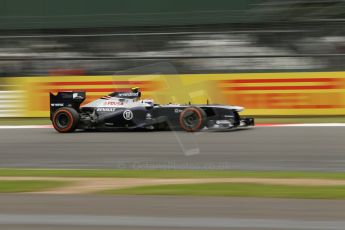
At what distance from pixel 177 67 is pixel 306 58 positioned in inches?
165

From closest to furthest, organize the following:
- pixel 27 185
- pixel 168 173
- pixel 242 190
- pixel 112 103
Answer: pixel 242 190
pixel 27 185
pixel 168 173
pixel 112 103

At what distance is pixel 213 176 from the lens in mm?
8516

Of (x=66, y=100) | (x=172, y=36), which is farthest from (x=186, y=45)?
(x=66, y=100)

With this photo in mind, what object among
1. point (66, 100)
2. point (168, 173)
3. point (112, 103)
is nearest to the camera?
point (168, 173)

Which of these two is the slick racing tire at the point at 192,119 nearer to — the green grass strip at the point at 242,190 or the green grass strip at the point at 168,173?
the green grass strip at the point at 168,173

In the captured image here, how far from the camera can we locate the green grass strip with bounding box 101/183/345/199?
6.68 m

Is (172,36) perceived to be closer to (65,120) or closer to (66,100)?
(66,100)

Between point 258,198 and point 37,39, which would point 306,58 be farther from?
point 258,198

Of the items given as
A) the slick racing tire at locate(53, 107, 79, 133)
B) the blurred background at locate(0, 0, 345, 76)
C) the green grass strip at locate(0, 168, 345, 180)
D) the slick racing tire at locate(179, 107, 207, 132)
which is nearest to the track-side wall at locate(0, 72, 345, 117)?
the blurred background at locate(0, 0, 345, 76)

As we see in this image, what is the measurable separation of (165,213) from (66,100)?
33.4 feet

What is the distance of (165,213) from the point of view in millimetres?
5797

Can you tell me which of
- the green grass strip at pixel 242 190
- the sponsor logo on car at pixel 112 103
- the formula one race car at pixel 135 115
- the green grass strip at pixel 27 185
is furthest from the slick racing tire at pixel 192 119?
the green grass strip at pixel 242 190

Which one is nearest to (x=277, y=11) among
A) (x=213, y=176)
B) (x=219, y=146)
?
(x=219, y=146)

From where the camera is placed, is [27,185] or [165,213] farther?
[27,185]
